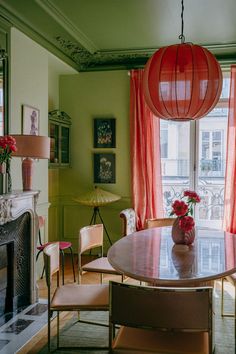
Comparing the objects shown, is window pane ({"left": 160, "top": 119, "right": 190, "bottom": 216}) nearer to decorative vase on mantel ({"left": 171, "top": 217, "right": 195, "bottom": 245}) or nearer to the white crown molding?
the white crown molding

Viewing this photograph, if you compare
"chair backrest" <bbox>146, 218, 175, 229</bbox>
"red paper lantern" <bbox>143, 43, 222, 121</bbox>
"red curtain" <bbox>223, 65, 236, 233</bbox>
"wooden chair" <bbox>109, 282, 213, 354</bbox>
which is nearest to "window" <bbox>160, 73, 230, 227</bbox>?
"red curtain" <bbox>223, 65, 236, 233</bbox>

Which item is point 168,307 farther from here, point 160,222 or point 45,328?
point 160,222

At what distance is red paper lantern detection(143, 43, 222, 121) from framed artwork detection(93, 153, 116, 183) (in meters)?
2.90

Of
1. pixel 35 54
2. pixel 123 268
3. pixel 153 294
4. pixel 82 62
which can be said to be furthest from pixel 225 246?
pixel 82 62

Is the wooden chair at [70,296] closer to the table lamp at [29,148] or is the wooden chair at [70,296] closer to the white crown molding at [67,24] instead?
the table lamp at [29,148]

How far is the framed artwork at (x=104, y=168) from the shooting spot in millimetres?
5547

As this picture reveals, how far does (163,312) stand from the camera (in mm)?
1795

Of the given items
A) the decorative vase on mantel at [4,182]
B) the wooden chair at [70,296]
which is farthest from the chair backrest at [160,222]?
the decorative vase on mantel at [4,182]

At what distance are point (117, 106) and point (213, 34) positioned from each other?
166 cm

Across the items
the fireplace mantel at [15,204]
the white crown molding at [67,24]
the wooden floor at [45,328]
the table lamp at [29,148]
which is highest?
the white crown molding at [67,24]

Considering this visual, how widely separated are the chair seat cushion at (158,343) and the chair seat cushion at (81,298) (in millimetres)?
454

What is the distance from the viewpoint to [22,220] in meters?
3.59

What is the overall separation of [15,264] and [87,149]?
251 centimetres

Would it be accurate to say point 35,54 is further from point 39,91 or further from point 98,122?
point 98,122
